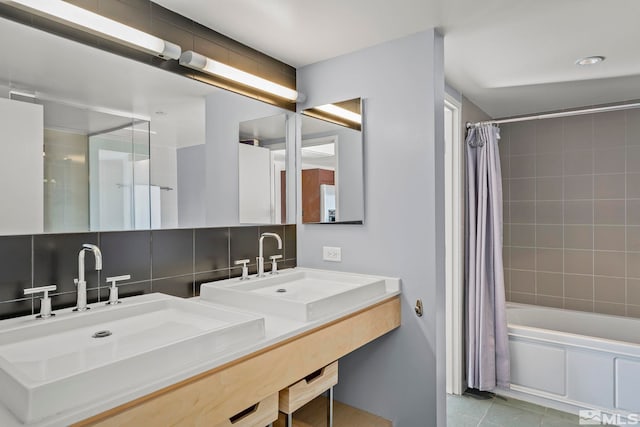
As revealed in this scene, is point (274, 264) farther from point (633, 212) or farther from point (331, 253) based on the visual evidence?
point (633, 212)

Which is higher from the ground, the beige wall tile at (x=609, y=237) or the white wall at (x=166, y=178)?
the white wall at (x=166, y=178)

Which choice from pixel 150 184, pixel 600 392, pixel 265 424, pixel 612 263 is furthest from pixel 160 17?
pixel 612 263

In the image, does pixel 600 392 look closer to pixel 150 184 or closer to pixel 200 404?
pixel 200 404

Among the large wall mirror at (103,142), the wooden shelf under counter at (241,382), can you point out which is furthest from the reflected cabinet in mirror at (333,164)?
the wooden shelf under counter at (241,382)

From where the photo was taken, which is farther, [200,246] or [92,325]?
[200,246]

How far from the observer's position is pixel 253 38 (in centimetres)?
211

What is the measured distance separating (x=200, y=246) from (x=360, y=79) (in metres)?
1.31

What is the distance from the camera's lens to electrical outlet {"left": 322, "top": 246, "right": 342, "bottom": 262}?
2385 mm

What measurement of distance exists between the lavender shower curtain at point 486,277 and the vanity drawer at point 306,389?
1.62 m

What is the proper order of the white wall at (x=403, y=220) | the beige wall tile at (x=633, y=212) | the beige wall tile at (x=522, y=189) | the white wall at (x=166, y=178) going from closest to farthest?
the white wall at (x=166, y=178) < the white wall at (x=403, y=220) < the beige wall tile at (x=633, y=212) < the beige wall tile at (x=522, y=189)

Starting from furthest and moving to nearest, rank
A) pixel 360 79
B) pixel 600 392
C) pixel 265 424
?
pixel 600 392, pixel 360 79, pixel 265 424

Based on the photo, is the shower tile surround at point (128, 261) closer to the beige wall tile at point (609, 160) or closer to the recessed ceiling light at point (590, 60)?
the recessed ceiling light at point (590, 60)

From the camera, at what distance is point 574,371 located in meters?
2.70

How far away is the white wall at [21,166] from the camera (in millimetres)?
1330
